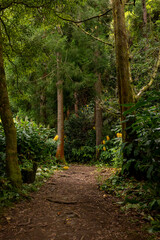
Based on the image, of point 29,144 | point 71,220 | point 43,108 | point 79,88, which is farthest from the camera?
point 43,108

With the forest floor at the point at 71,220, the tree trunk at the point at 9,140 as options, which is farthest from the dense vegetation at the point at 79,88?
the forest floor at the point at 71,220

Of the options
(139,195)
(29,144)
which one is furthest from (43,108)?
(139,195)

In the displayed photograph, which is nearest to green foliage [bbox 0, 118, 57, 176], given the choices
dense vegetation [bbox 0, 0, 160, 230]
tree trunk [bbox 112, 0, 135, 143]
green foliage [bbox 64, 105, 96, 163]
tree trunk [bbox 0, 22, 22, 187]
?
dense vegetation [bbox 0, 0, 160, 230]

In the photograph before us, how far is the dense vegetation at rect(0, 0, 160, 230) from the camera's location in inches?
144

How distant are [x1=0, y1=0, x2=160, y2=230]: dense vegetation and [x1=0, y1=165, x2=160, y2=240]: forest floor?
405 mm

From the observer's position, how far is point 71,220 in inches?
113

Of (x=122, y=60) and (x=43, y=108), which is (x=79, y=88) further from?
(x=122, y=60)

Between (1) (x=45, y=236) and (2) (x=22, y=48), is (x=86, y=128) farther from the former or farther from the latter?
(1) (x=45, y=236)

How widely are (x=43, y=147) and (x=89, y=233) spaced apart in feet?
10.8

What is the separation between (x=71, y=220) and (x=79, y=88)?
23.5 ft

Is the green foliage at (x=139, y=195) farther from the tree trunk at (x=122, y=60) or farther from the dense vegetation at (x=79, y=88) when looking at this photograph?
the tree trunk at (x=122, y=60)

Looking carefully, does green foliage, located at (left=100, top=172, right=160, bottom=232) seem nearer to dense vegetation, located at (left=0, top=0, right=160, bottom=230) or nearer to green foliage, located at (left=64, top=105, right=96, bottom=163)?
dense vegetation, located at (left=0, top=0, right=160, bottom=230)

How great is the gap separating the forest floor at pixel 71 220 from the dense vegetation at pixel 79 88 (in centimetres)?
41

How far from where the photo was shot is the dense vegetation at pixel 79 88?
3.67 meters
